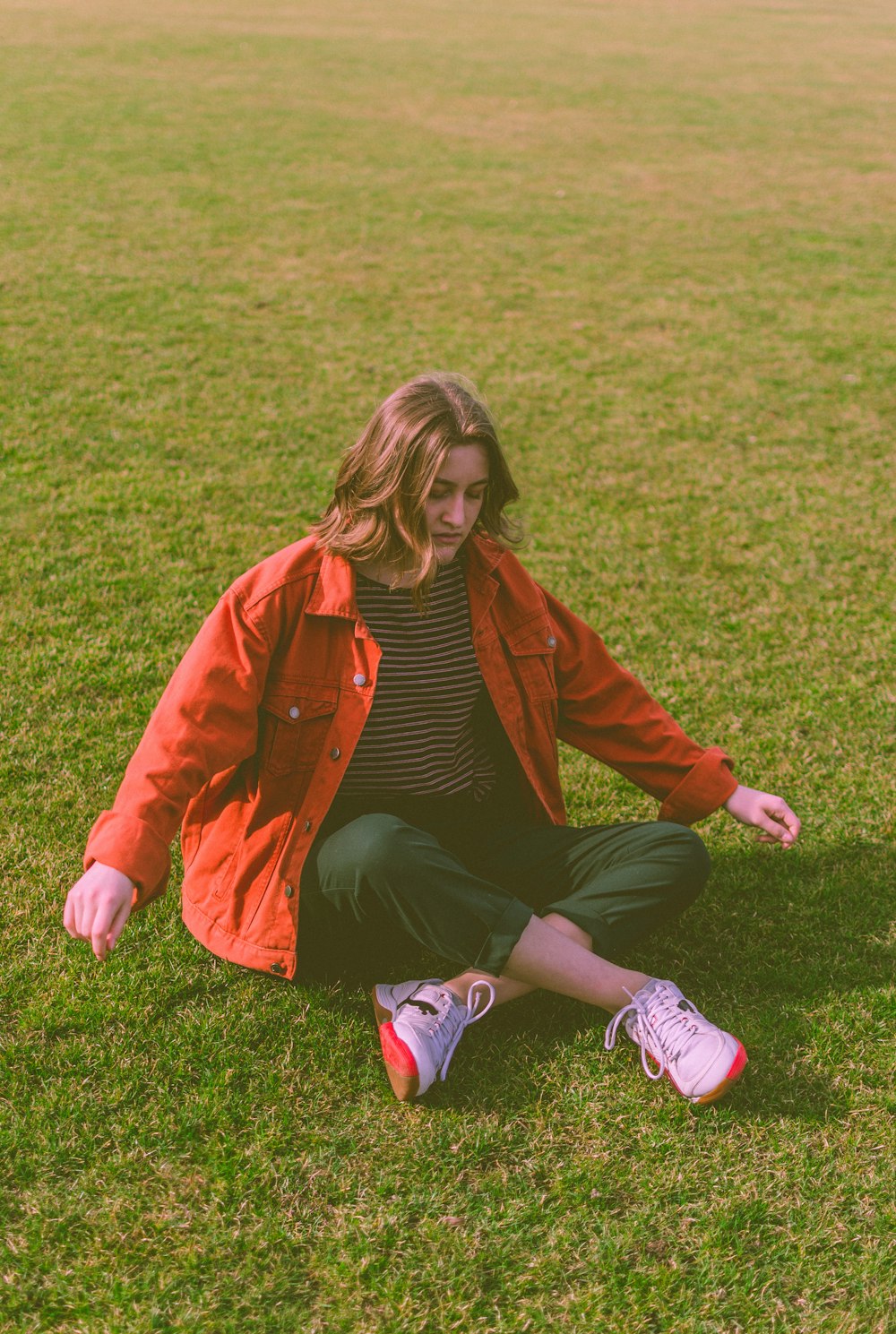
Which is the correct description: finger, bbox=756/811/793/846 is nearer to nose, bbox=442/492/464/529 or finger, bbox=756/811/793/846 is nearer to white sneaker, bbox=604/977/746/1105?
white sneaker, bbox=604/977/746/1105

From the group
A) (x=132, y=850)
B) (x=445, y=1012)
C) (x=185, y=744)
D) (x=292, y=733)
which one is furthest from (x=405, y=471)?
(x=445, y=1012)

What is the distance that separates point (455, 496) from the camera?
120 inches

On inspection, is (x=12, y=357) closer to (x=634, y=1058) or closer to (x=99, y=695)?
(x=99, y=695)

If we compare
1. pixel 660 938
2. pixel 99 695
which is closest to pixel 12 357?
pixel 99 695

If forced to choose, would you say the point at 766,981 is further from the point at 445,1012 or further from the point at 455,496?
the point at 455,496

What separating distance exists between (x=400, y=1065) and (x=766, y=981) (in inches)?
44.3

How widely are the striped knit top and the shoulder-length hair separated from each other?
0.11 meters

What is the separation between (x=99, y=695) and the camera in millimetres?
4406

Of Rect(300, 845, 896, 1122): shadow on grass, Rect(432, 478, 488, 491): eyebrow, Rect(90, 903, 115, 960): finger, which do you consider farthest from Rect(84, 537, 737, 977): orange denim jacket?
Rect(300, 845, 896, 1122): shadow on grass

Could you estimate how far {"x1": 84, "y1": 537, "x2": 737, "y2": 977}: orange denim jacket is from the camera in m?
2.84

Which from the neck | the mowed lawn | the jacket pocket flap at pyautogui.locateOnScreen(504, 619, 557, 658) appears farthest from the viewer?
the jacket pocket flap at pyautogui.locateOnScreen(504, 619, 557, 658)

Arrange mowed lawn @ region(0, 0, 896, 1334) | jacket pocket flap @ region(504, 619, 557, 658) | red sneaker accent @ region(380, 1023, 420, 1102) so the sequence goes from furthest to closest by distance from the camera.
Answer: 1. jacket pocket flap @ region(504, 619, 557, 658)
2. red sneaker accent @ region(380, 1023, 420, 1102)
3. mowed lawn @ region(0, 0, 896, 1334)

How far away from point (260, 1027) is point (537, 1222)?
87 centimetres

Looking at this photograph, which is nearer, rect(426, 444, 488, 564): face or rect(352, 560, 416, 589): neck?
rect(426, 444, 488, 564): face
